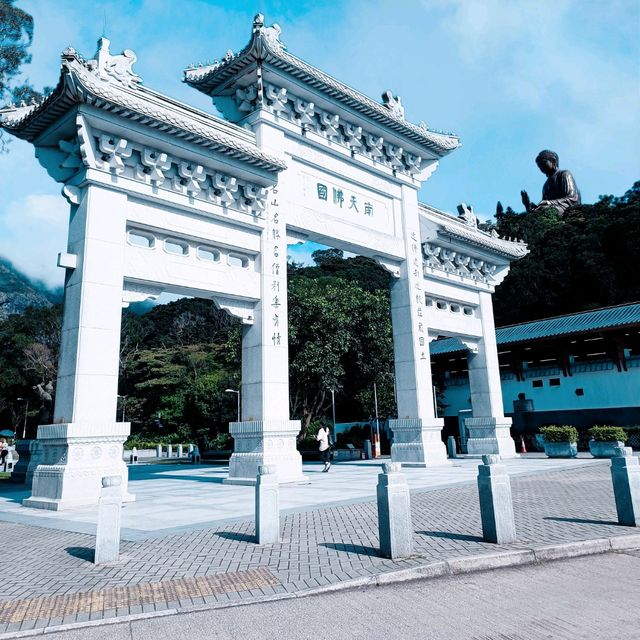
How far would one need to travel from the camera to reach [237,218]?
1370 centimetres

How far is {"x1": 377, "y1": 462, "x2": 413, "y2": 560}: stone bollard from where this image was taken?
208 inches

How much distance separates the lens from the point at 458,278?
832 inches

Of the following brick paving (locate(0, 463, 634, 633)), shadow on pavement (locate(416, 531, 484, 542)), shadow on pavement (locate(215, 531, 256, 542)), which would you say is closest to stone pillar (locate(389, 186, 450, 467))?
brick paving (locate(0, 463, 634, 633))

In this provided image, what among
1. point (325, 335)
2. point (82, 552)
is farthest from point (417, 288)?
point (82, 552)

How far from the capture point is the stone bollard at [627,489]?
6691mm

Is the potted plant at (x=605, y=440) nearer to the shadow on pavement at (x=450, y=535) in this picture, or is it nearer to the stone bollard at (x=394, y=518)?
the shadow on pavement at (x=450, y=535)

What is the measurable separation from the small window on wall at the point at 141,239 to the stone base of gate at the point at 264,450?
491 cm

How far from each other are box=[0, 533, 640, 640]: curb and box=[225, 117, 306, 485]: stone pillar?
7789 mm

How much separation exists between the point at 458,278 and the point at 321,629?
18.8 metres

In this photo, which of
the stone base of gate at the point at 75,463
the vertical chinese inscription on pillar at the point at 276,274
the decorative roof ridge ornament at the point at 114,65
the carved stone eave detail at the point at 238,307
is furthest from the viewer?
the vertical chinese inscription on pillar at the point at 276,274

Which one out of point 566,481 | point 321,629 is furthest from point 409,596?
point 566,481

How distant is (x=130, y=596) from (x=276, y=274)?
1043 cm

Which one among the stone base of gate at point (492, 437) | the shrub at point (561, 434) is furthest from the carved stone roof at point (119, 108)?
the shrub at point (561, 434)

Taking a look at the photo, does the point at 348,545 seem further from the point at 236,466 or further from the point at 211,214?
the point at 211,214
